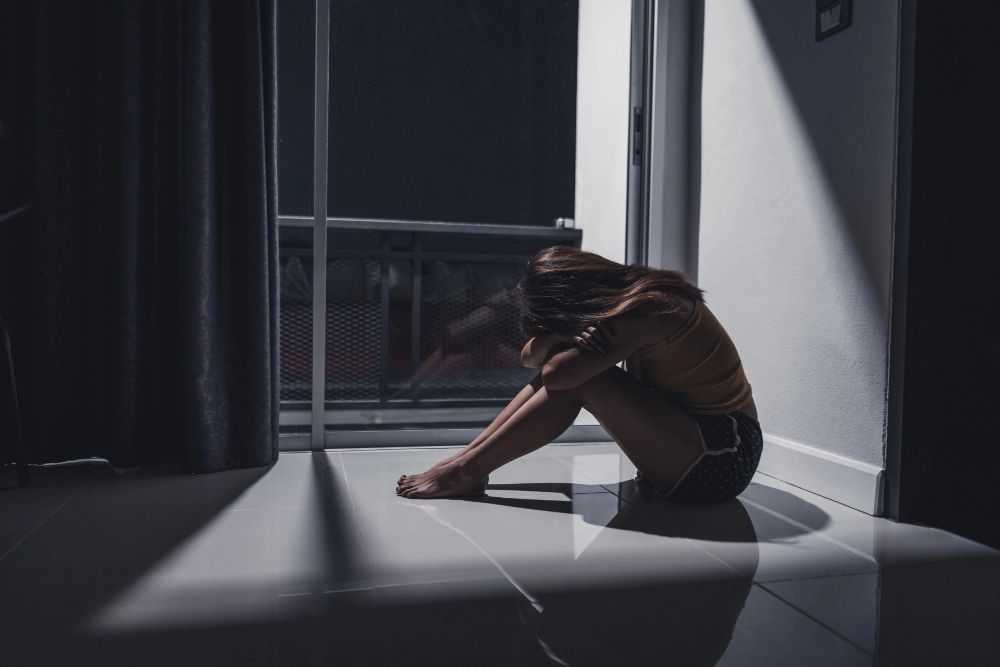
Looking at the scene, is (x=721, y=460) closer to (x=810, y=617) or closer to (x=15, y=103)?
(x=810, y=617)

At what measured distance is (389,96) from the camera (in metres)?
2.76

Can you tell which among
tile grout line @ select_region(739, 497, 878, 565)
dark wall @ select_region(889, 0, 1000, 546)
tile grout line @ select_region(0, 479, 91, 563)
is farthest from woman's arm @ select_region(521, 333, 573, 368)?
tile grout line @ select_region(0, 479, 91, 563)

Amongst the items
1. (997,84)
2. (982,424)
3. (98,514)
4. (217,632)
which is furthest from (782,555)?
(98,514)

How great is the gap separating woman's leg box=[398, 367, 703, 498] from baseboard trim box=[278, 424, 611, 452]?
66 centimetres

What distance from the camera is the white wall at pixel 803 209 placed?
1.65m

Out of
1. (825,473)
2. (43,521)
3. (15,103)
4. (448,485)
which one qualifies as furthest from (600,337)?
(15,103)

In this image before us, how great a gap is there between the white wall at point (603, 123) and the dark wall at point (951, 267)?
1222mm

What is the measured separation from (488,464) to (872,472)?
0.93 m

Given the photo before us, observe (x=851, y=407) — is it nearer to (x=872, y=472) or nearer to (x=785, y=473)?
(x=872, y=472)

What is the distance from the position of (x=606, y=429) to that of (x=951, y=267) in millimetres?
876

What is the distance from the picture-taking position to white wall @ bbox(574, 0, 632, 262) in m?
2.76

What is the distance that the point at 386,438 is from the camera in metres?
2.42

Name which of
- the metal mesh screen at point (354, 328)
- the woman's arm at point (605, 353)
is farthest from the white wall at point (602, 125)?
the woman's arm at point (605, 353)

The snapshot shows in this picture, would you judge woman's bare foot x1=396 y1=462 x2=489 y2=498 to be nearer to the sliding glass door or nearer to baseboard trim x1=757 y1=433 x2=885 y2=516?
the sliding glass door
